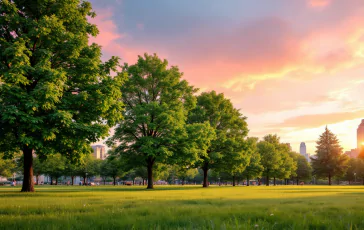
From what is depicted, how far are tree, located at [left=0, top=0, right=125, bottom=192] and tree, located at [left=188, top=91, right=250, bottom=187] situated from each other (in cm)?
2335

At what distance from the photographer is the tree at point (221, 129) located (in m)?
45.6

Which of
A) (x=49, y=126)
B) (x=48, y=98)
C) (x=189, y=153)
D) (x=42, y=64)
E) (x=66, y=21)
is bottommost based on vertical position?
(x=189, y=153)

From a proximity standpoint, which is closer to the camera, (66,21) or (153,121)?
(66,21)

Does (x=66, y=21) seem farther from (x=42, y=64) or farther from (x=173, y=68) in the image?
(x=173, y=68)

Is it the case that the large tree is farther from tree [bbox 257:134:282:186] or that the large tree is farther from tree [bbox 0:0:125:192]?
tree [bbox 0:0:125:192]

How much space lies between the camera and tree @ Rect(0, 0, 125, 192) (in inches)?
722

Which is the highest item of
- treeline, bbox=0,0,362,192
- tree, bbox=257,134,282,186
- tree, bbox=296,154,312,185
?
treeline, bbox=0,0,362,192

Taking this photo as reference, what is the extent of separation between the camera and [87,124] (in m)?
21.2

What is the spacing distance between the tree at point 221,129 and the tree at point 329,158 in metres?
59.1

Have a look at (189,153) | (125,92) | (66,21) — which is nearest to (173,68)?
(125,92)

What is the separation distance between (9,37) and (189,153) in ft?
73.5

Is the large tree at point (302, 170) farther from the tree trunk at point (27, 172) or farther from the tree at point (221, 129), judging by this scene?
the tree trunk at point (27, 172)

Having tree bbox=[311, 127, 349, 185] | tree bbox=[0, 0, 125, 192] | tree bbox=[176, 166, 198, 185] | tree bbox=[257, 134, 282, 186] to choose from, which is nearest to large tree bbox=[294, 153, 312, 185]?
tree bbox=[311, 127, 349, 185]

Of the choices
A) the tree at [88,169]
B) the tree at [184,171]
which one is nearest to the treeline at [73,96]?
the tree at [184,171]
